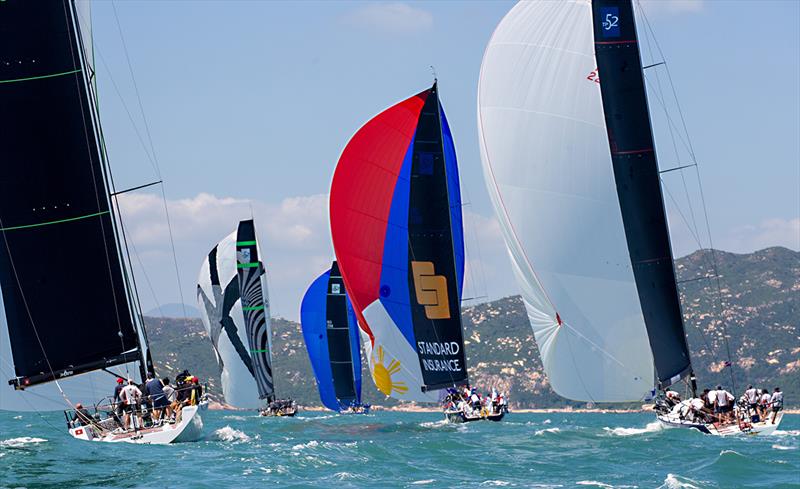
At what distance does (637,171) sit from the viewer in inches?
1237

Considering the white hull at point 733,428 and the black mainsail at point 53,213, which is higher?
the black mainsail at point 53,213

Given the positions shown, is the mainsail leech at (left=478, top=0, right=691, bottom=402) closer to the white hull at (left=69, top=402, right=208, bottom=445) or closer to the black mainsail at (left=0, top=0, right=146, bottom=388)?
the white hull at (left=69, top=402, right=208, bottom=445)

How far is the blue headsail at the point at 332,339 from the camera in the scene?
5912cm

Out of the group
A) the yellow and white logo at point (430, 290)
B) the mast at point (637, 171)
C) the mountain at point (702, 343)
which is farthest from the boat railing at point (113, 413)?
the mountain at point (702, 343)

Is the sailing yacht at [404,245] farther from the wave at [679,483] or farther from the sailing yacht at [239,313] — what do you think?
the sailing yacht at [239,313]

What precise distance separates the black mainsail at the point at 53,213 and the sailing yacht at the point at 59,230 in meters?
0.02

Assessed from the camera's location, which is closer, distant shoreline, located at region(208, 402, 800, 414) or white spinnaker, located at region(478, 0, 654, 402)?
white spinnaker, located at region(478, 0, 654, 402)

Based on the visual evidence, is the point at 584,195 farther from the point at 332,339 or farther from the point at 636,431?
the point at 332,339

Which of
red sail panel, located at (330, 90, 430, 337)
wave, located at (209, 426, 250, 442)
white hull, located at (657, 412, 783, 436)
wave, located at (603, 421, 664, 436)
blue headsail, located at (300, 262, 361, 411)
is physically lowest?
wave, located at (603, 421, 664, 436)

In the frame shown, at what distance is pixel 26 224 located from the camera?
25.6m

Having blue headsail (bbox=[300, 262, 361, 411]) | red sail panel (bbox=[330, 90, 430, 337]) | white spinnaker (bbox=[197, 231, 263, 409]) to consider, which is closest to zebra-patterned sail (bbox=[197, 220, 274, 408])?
white spinnaker (bbox=[197, 231, 263, 409])

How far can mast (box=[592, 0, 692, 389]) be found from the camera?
31.3m

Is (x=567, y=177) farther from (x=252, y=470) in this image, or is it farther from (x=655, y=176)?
(x=252, y=470)

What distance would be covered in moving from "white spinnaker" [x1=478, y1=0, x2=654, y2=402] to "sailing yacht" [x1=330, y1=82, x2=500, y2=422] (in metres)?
4.95
